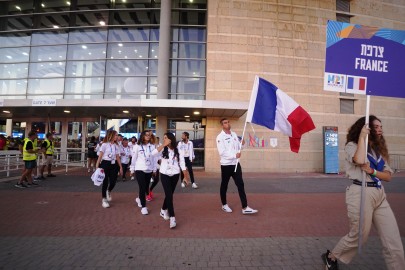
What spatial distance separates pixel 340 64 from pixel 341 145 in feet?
49.0

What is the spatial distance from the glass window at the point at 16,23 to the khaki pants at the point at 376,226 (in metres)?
22.3

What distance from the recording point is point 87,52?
18.1 meters

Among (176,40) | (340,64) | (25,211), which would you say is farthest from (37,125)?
(340,64)

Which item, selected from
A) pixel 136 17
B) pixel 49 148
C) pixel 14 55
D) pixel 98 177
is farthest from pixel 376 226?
pixel 14 55

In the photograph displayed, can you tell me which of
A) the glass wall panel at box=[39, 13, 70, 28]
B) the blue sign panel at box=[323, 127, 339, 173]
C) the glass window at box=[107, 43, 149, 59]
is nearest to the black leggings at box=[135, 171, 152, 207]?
the blue sign panel at box=[323, 127, 339, 173]

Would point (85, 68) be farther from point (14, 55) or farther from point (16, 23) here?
point (16, 23)

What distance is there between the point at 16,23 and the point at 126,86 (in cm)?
955

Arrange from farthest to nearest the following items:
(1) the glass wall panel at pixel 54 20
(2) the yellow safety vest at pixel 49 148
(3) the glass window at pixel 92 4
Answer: (1) the glass wall panel at pixel 54 20, (3) the glass window at pixel 92 4, (2) the yellow safety vest at pixel 49 148

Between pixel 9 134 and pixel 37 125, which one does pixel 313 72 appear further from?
pixel 9 134

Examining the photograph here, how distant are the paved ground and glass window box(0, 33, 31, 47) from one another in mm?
14893

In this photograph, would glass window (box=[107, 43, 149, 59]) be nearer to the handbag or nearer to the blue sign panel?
the blue sign panel

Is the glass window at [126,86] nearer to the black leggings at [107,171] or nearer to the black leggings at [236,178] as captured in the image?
the black leggings at [107,171]

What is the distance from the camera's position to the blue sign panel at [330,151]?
50.7ft

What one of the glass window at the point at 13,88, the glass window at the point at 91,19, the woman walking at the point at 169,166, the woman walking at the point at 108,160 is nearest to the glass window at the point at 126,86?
the glass window at the point at 91,19
